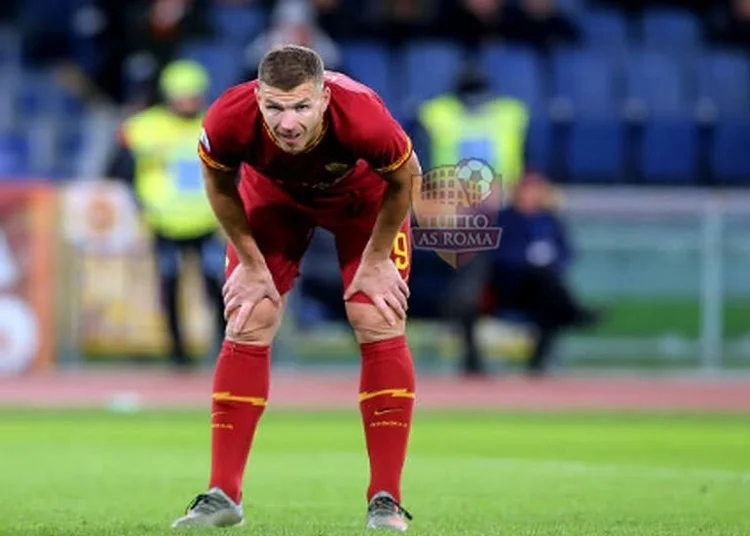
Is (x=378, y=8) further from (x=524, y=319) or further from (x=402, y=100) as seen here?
(x=524, y=319)

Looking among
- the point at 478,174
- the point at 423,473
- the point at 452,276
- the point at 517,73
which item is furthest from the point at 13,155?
the point at 478,174

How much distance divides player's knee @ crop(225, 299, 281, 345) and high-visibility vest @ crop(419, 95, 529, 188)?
399 inches

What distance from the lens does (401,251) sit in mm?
7574

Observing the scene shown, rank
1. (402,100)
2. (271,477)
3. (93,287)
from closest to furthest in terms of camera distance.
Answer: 1. (271,477)
2. (93,287)
3. (402,100)

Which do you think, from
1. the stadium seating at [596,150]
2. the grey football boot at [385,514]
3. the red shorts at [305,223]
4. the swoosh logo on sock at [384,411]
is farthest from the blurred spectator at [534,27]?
the grey football boot at [385,514]

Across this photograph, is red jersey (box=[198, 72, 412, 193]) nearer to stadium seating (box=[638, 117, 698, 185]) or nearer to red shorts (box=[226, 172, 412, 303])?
red shorts (box=[226, 172, 412, 303])

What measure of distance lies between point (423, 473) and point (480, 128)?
26.0 ft

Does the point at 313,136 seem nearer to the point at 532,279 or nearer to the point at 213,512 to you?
the point at 213,512

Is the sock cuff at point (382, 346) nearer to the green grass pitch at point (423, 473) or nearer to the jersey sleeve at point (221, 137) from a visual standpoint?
the green grass pitch at point (423, 473)

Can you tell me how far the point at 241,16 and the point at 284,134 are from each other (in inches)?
557

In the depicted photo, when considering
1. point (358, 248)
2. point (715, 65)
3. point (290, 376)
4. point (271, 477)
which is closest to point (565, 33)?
point (715, 65)

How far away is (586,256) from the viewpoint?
57.0 ft

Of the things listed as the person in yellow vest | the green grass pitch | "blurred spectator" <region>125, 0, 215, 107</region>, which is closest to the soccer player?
the green grass pitch

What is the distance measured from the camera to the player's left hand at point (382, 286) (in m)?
7.36
